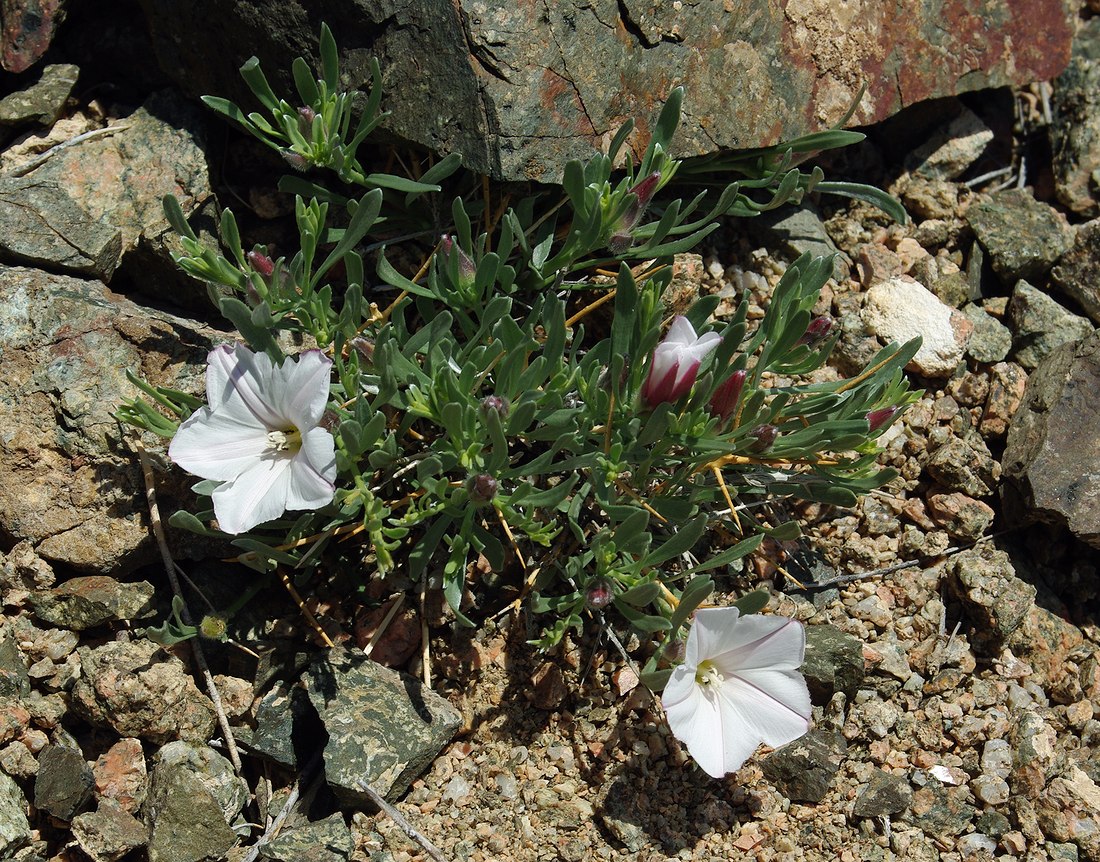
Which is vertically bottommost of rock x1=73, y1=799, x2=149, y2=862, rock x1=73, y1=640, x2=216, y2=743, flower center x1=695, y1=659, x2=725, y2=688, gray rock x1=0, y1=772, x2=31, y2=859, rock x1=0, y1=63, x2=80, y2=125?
gray rock x1=0, y1=772, x2=31, y2=859

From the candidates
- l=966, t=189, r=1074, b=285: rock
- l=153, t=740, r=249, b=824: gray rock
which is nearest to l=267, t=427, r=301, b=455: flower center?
l=153, t=740, r=249, b=824: gray rock

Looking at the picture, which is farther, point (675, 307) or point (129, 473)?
point (675, 307)

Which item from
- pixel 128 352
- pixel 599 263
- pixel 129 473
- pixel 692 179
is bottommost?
pixel 129 473

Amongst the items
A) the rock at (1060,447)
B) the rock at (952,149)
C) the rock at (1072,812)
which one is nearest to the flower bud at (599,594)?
the rock at (1072,812)

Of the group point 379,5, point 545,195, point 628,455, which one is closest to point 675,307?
point 545,195

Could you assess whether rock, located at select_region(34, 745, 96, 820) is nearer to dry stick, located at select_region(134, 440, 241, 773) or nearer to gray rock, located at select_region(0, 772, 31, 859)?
gray rock, located at select_region(0, 772, 31, 859)

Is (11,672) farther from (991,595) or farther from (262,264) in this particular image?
(991,595)

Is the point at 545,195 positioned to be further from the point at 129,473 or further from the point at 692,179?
the point at 129,473
